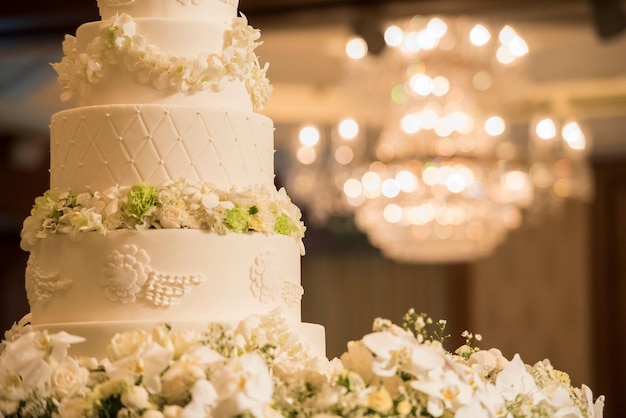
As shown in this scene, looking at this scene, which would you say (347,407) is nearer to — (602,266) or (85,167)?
(85,167)

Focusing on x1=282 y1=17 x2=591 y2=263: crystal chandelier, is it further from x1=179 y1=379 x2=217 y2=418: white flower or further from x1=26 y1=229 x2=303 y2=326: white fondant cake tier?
x1=179 y1=379 x2=217 y2=418: white flower

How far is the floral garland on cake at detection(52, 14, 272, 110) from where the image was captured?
2.94m

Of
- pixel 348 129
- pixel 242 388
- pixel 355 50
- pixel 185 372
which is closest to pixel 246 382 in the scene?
pixel 242 388

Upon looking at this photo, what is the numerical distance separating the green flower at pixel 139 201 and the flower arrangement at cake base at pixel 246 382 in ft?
1.39

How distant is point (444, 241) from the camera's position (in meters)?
8.38

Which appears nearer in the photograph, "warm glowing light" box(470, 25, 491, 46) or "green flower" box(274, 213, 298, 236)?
"green flower" box(274, 213, 298, 236)

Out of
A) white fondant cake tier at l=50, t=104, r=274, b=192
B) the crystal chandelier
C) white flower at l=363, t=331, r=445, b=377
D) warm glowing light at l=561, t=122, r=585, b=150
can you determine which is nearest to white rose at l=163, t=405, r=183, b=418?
white flower at l=363, t=331, r=445, b=377

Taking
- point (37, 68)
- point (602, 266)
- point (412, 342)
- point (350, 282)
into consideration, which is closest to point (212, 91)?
point (412, 342)

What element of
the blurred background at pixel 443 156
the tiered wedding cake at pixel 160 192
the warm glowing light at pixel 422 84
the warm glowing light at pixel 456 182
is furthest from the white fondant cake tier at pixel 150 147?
the warm glowing light at pixel 456 182

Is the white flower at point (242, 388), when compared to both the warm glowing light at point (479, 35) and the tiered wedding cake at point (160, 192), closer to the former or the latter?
the tiered wedding cake at point (160, 192)

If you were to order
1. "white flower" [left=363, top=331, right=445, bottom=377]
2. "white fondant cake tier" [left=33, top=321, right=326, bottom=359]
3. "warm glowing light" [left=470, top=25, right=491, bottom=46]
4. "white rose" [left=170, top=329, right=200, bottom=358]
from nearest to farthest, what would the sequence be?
1. "white flower" [left=363, top=331, right=445, bottom=377]
2. "white rose" [left=170, top=329, right=200, bottom=358]
3. "white fondant cake tier" [left=33, top=321, right=326, bottom=359]
4. "warm glowing light" [left=470, top=25, right=491, bottom=46]

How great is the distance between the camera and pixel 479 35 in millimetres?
7895

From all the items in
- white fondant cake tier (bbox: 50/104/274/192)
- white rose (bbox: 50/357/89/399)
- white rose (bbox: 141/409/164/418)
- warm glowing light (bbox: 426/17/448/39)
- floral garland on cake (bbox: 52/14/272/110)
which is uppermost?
warm glowing light (bbox: 426/17/448/39)

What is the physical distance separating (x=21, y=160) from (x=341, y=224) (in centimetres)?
425
